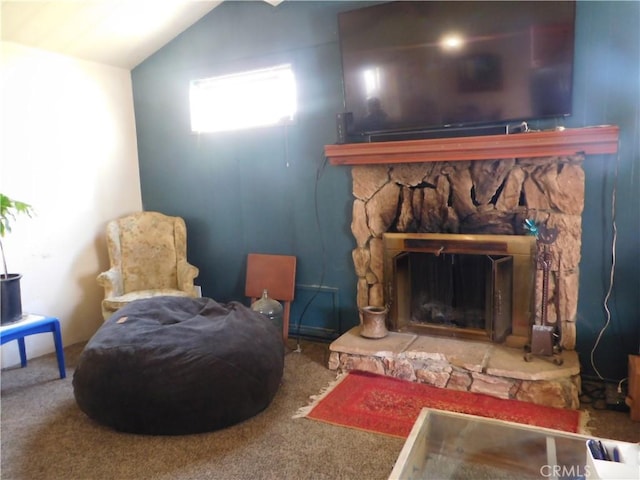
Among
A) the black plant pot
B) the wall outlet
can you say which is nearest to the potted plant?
the black plant pot

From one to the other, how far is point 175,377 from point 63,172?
212cm

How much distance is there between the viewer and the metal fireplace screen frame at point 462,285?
8.87ft

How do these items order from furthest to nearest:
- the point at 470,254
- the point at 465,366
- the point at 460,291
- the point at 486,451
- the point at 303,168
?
the point at 303,168
the point at 460,291
the point at 470,254
the point at 465,366
the point at 486,451

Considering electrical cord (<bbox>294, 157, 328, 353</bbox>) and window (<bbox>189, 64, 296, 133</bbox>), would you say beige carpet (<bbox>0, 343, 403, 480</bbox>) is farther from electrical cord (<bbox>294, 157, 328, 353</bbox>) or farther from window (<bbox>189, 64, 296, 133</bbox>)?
window (<bbox>189, 64, 296, 133</bbox>)

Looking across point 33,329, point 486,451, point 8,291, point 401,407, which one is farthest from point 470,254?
point 8,291

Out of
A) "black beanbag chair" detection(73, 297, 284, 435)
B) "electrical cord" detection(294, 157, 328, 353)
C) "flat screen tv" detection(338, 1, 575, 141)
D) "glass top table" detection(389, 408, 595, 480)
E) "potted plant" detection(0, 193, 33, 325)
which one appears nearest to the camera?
"glass top table" detection(389, 408, 595, 480)

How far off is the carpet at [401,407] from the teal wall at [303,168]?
23.5 inches

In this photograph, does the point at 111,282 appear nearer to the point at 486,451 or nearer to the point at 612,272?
the point at 486,451

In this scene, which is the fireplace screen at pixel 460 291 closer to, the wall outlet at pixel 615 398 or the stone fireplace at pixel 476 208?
the stone fireplace at pixel 476 208

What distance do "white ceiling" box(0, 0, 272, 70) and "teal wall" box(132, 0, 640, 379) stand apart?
157 mm

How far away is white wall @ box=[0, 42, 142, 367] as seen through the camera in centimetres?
320

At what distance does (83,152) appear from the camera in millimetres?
3631

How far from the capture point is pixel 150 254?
3752 millimetres

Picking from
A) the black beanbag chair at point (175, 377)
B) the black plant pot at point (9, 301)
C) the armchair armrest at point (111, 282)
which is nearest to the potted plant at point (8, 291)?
the black plant pot at point (9, 301)
